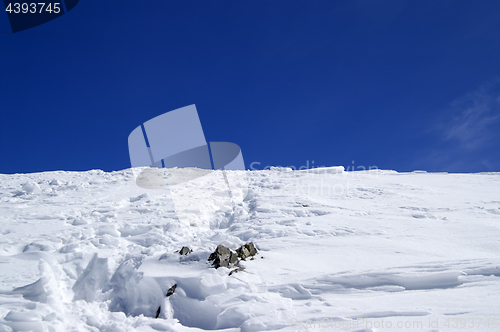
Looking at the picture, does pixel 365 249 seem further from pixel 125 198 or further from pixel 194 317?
pixel 125 198

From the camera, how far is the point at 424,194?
10.3 metres

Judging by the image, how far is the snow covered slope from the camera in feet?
9.86

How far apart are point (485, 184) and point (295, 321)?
564 inches

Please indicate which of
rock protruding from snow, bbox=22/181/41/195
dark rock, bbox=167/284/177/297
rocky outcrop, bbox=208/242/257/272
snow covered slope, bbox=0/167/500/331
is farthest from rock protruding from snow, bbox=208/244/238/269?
rock protruding from snow, bbox=22/181/41/195

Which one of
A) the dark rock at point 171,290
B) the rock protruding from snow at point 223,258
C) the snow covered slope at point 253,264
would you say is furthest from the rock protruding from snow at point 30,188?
the rock protruding from snow at point 223,258

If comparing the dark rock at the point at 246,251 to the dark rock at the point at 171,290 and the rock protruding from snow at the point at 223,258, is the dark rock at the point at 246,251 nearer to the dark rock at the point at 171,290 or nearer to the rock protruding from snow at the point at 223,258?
the rock protruding from snow at the point at 223,258

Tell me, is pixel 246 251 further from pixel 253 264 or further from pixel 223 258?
pixel 223 258

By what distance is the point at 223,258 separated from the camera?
13.3 ft

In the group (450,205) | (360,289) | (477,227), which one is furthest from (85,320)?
(450,205)

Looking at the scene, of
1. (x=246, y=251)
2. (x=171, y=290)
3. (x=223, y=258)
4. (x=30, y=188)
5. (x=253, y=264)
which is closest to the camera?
(x=171, y=290)

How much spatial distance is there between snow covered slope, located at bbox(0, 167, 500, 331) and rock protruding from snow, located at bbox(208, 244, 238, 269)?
146 mm

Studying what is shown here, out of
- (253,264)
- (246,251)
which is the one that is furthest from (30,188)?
(253,264)

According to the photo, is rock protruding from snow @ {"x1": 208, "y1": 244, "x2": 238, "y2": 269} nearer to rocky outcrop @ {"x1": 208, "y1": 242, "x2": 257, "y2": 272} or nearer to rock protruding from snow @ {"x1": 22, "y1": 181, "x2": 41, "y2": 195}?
rocky outcrop @ {"x1": 208, "y1": 242, "x2": 257, "y2": 272}

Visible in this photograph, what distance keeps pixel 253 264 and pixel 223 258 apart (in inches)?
20.5
